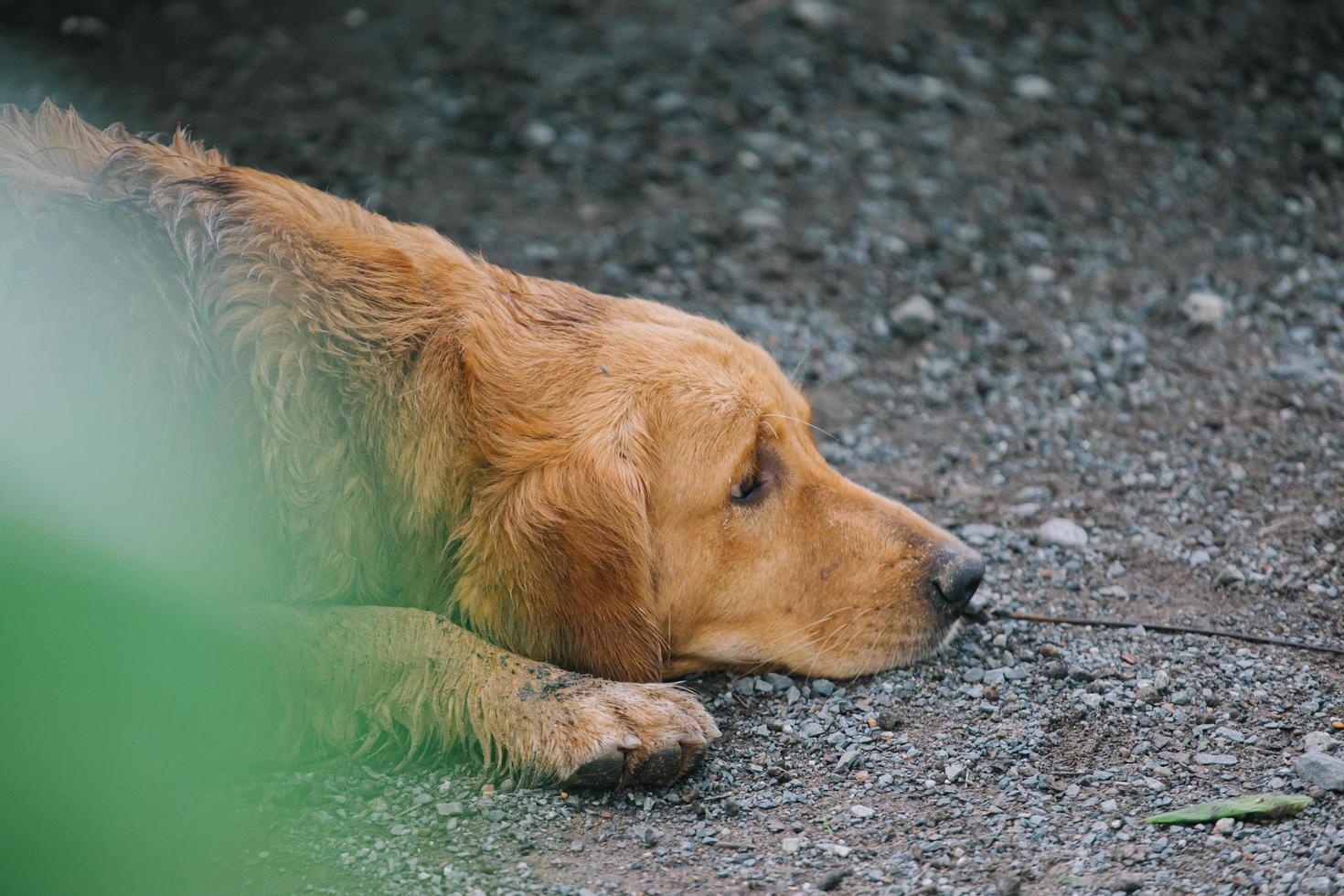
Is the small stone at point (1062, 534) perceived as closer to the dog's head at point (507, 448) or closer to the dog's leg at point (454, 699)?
the dog's head at point (507, 448)

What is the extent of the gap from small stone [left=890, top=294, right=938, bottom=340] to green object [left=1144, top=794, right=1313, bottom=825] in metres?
3.08

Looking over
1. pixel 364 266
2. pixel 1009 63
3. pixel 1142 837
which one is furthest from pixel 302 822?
pixel 1009 63

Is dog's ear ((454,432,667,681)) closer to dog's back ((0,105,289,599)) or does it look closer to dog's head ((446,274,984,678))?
dog's head ((446,274,984,678))

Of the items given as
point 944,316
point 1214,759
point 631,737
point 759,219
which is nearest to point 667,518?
point 631,737

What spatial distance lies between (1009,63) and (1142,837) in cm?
572

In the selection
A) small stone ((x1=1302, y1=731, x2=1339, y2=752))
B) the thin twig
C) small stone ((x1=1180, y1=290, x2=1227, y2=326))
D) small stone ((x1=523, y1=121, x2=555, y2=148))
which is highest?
small stone ((x1=523, y1=121, x2=555, y2=148))

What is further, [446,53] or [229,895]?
[446,53]

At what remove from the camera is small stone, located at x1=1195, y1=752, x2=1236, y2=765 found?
3.47 m

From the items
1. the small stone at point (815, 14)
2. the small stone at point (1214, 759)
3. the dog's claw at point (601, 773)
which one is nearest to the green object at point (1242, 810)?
the small stone at point (1214, 759)

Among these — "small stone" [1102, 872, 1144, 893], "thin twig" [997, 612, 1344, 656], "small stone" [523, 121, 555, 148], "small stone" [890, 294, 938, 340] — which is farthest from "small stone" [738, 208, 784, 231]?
"small stone" [1102, 872, 1144, 893]

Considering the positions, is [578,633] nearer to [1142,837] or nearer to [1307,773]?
[1142,837]

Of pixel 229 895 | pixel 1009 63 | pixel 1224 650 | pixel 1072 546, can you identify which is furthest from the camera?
pixel 1009 63

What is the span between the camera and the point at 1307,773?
3346mm

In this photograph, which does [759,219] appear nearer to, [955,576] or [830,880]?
[955,576]
